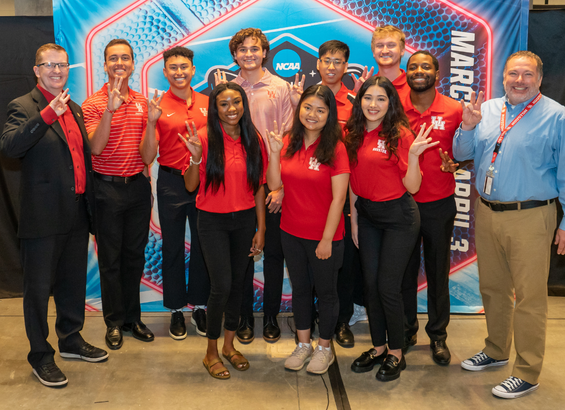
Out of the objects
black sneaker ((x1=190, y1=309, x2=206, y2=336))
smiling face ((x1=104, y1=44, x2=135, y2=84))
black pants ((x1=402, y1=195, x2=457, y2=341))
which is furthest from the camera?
black sneaker ((x1=190, y1=309, x2=206, y2=336))

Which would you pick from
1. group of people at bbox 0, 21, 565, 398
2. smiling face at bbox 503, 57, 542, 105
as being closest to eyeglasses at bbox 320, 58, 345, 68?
group of people at bbox 0, 21, 565, 398

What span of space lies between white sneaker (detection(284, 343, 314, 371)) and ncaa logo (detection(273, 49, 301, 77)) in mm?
2267

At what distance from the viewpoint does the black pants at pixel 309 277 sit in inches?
122

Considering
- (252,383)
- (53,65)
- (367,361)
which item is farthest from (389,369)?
(53,65)

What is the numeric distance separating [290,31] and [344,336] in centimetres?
256

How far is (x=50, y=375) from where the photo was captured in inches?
122

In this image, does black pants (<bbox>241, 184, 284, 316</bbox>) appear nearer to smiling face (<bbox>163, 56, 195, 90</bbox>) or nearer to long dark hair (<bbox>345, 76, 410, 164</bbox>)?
long dark hair (<bbox>345, 76, 410, 164</bbox>)

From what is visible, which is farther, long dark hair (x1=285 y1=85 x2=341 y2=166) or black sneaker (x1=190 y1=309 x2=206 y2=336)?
black sneaker (x1=190 y1=309 x2=206 y2=336)

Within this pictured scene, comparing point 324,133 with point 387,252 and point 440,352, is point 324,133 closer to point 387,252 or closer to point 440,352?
point 387,252

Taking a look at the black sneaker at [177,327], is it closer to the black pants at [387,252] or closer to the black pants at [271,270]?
the black pants at [271,270]

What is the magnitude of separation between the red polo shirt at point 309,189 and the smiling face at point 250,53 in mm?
849

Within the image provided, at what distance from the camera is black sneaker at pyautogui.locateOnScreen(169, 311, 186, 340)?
3814 millimetres

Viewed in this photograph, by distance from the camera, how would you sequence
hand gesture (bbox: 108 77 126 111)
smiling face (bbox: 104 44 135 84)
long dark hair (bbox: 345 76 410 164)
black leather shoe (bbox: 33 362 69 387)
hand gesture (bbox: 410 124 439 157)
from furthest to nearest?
smiling face (bbox: 104 44 135 84) < hand gesture (bbox: 108 77 126 111) < black leather shoe (bbox: 33 362 69 387) < long dark hair (bbox: 345 76 410 164) < hand gesture (bbox: 410 124 439 157)

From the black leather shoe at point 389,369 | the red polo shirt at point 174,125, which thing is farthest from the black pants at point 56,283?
the black leather shoe at point 389,369
